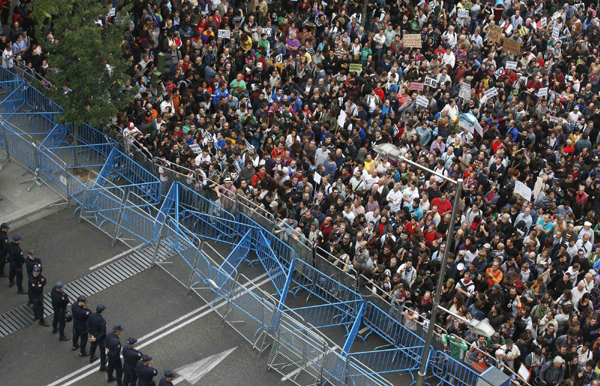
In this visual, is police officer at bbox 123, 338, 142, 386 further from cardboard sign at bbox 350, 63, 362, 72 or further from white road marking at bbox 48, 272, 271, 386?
cardboard sign at bbox 350, 63, 362, 72

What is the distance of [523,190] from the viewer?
22328 millimetres

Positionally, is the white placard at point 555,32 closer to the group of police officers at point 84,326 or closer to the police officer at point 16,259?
the group of police officers at point 84,326

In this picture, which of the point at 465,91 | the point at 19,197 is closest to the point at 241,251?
the point at 19,197

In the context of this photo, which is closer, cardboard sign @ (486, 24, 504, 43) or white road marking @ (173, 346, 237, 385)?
white road marking @ (173, 346, 237, 385)

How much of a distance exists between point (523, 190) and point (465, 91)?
18.1 feet

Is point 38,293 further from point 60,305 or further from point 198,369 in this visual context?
point 198,369

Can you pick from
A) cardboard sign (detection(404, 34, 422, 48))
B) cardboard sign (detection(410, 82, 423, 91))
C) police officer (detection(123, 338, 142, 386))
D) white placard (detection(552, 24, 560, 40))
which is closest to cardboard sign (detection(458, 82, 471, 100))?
cardboard sign (detection(410, 82, 423, 91))

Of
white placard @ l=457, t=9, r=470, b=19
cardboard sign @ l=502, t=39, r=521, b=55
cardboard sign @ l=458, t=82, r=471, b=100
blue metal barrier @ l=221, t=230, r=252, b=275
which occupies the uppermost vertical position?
white placard @ l=457, t=9, r=470, b=19

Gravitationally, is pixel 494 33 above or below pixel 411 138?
above

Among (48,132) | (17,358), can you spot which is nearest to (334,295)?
(17,358)

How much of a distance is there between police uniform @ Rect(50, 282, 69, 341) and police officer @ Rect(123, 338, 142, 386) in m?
2.07

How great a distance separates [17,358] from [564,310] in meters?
12.1

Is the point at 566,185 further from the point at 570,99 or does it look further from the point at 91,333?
the point at 91,333

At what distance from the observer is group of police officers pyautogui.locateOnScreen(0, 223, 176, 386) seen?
56.5 ft
